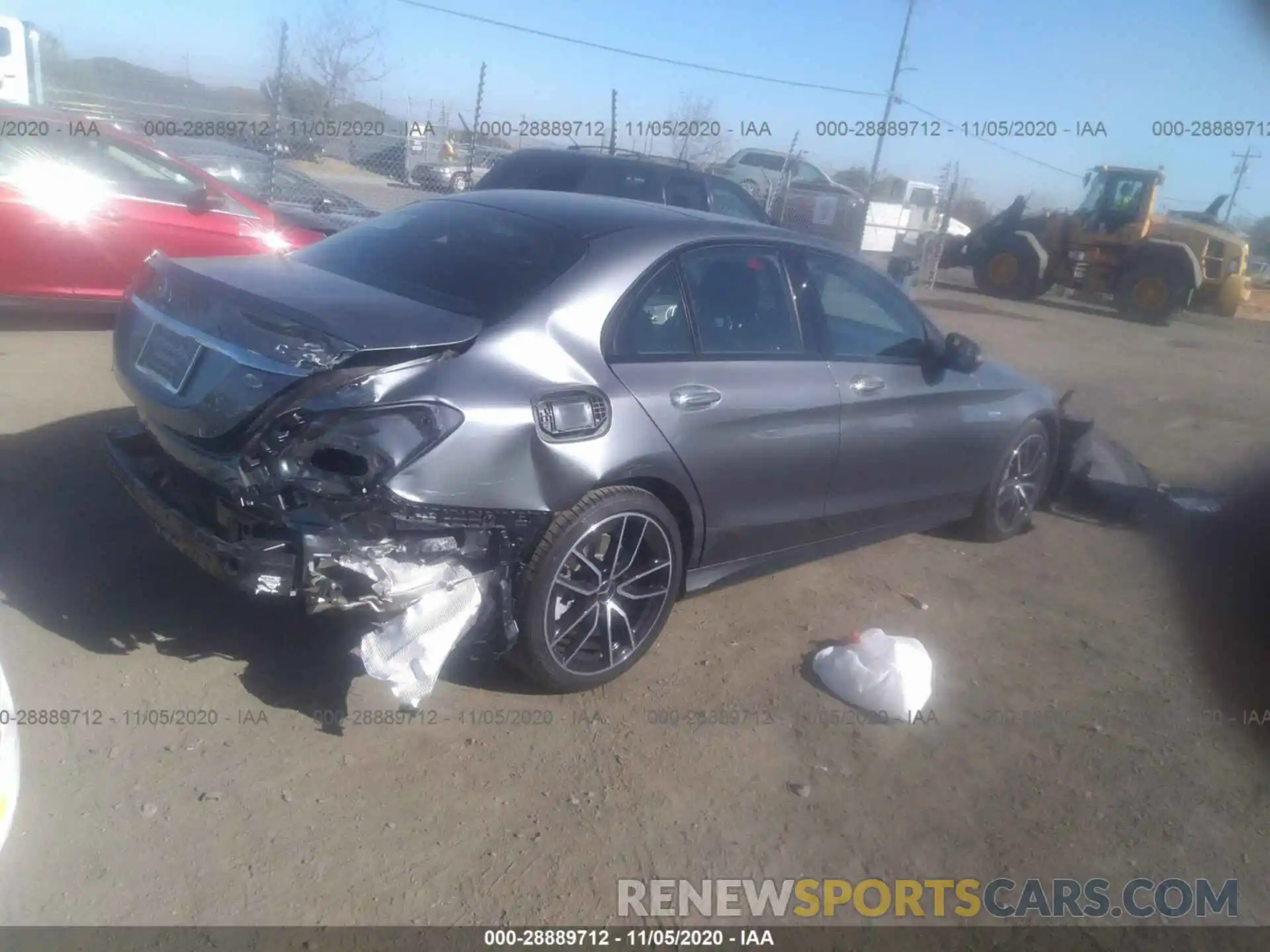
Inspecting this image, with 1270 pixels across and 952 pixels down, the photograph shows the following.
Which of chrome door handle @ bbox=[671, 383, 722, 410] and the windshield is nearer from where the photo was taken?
chrome door handle @ bbox=[671, 383, 722, 410]

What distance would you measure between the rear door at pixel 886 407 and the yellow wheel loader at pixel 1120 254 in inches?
686

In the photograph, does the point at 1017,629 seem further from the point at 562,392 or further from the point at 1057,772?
the point at 562,392

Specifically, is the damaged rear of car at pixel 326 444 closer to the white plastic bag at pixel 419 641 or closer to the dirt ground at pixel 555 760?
the white plastic bag at pixel 419 641

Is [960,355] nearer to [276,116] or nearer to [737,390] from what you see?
[737,390]

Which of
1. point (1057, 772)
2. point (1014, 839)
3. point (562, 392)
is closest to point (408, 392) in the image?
point (562, 392)

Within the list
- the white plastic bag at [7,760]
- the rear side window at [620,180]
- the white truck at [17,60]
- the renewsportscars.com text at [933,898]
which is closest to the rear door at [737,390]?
the renewsportscars.com text at [933,898]

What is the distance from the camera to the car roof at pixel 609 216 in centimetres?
379

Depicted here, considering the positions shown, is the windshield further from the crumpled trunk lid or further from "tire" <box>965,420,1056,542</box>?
the crumpled trunk lid

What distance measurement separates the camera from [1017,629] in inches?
178

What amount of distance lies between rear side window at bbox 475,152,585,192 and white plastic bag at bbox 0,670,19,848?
7.76 m

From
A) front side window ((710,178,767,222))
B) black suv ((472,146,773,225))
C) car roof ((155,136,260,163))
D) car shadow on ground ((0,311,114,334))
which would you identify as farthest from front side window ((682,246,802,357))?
car roof ((155,136,260,163))

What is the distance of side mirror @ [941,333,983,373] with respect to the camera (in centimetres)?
461

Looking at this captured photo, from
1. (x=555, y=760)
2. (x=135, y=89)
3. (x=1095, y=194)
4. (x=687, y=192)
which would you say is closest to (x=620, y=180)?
(x=687, y=192)

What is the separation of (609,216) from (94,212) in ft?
15.7
